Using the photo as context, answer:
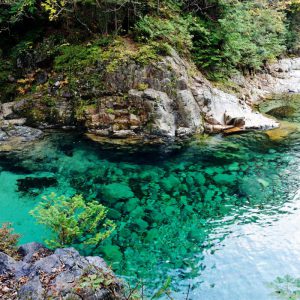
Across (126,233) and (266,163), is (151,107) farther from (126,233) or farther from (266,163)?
(126,233)

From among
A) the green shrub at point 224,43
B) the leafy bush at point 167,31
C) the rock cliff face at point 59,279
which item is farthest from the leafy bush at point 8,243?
the green shrub at point 224,43

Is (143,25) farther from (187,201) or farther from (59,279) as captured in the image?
(59,279)

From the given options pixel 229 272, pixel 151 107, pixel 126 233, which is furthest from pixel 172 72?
pixel 229 272

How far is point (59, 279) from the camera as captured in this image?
4570mm

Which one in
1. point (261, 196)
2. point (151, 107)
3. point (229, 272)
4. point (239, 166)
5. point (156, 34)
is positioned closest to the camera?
point (229, 272)

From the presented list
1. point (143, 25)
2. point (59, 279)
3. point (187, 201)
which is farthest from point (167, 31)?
point (59, 279)

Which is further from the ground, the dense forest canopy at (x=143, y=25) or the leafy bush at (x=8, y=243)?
the dense forest canopy at (x=143, y=25)

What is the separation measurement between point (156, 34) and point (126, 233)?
8829 millimetres

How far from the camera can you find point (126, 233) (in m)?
7.20

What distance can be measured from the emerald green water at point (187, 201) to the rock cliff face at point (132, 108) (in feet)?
2.52

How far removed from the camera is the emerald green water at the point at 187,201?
6082 millimetres

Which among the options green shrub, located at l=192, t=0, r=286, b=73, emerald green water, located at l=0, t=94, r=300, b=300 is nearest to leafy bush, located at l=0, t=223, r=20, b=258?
emerald green water, located at l=0, t=94, r=300, b=300

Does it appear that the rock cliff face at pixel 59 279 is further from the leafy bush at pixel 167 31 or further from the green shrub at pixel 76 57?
the leafy bush at pixel 167 31

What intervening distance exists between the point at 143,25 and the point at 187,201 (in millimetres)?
7987
